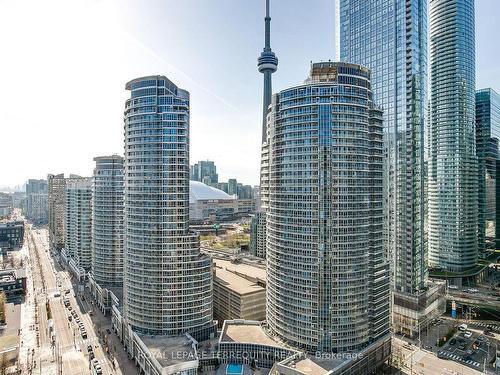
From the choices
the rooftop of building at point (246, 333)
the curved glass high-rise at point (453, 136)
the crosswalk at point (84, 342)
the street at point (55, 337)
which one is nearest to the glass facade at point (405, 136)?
the curved glass high-rise at point (453, 136)

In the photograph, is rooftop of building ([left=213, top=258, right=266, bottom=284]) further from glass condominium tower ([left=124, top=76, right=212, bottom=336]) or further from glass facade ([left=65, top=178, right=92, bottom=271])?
glass facade ([left=65, top=178, right=92, bottom=271])

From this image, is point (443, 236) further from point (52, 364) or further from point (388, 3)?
point (52, 364)

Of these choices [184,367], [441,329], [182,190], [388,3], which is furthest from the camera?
[388,3]

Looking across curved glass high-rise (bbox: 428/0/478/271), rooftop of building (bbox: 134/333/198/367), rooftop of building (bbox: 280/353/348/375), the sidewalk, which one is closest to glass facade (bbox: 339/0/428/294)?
curved glass high-rise (bbox: 428/0/478/271)

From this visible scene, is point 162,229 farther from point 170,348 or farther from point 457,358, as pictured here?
point 457,358

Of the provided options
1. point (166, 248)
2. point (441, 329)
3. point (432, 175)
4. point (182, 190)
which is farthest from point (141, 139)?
point (432, 175)

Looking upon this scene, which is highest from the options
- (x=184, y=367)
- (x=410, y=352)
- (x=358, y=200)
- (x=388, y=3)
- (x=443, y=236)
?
(x=388, y=3)

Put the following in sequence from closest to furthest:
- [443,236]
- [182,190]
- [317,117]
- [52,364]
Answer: [317,117] < [52,364] < [182,190] < [443,236]

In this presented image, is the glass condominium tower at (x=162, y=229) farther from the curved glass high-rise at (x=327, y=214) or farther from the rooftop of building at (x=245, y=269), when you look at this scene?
the rooftop of building at (x=245, y=269)
